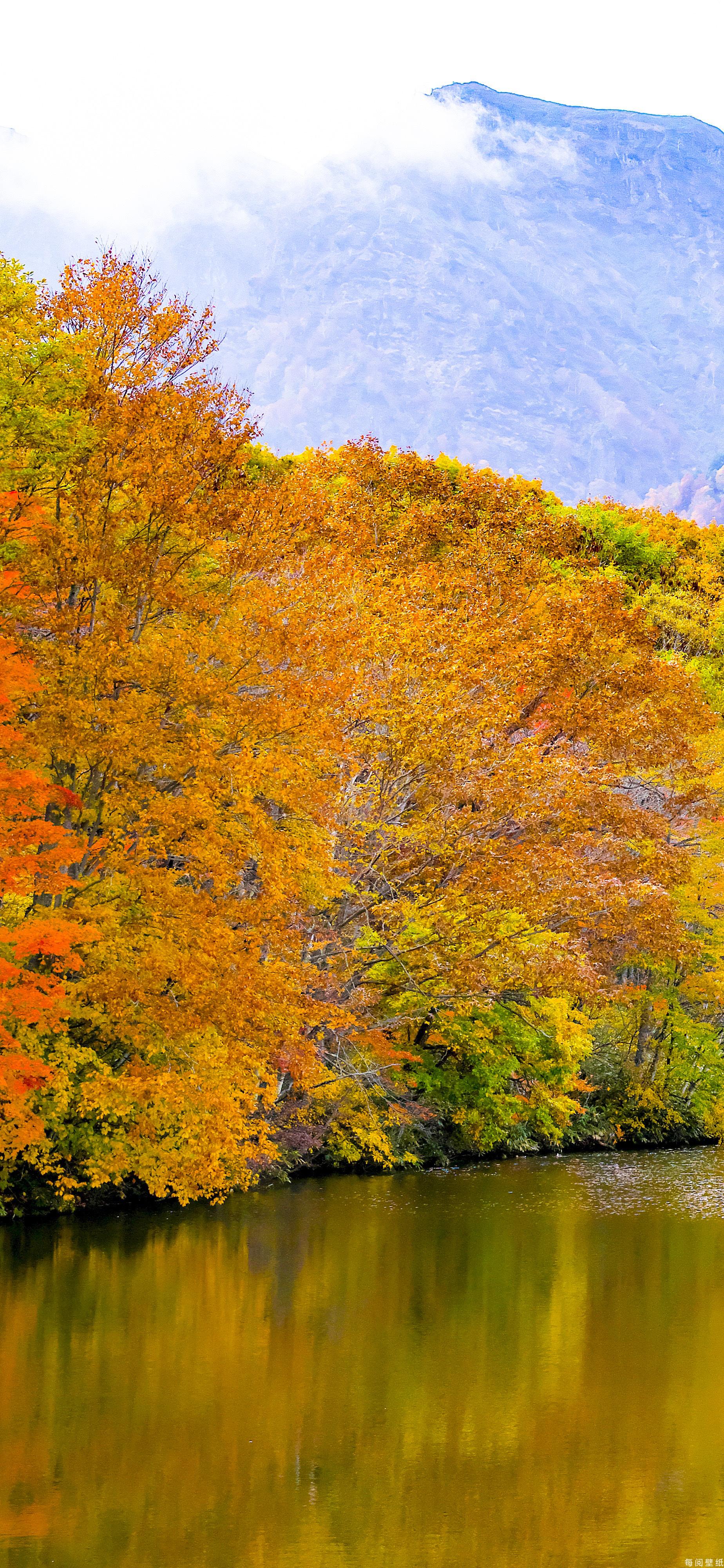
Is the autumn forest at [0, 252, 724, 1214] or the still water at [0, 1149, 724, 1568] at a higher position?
the autumn forest at [0, 252, 724, 1214]

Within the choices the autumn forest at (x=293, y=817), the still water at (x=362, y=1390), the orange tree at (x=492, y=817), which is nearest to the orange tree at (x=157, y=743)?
the autumn forest at (x=293, y=817)

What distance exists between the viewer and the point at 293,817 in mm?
22406

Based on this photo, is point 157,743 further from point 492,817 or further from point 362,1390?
point 362,1390

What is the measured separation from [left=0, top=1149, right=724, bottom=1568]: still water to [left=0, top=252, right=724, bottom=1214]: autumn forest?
2319 millimetres

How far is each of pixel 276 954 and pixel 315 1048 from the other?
181cm

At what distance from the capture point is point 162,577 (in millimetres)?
21359

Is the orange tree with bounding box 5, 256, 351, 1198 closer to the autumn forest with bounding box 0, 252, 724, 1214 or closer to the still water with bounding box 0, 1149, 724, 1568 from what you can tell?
the autumn forest with bounding box 0, 252, 724, 1214

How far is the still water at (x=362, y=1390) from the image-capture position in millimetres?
10055

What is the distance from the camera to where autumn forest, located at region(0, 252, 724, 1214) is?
19766 millimetres

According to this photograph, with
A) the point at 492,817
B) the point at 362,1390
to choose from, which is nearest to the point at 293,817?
the point at 492,817

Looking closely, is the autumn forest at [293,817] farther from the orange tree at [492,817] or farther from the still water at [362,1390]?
the still water at [362,1390]

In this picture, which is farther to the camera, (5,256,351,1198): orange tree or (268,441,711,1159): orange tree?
(268,441,711,1159): orange tree

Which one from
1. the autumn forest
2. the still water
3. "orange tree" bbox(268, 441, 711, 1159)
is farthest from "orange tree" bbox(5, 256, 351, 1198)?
"orange tree" bbox(268, 441, 711, 1159)

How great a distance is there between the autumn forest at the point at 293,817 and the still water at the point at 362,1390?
2319mm
